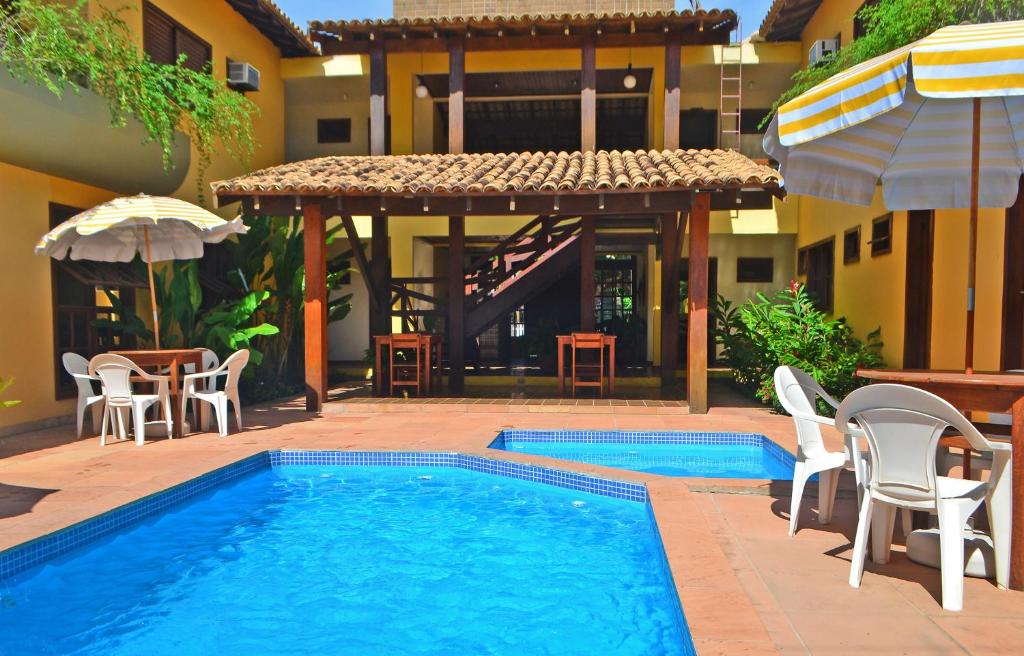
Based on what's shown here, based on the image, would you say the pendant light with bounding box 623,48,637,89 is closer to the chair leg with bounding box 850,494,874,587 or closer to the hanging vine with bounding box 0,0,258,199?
the hanging vine with bounding box 0,0,258,199

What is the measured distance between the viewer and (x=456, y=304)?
474 inches

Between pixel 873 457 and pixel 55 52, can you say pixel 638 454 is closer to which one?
pixel 873 457

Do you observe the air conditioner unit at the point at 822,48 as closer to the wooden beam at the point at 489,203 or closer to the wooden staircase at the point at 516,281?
the wooden beam at the point at 489,203

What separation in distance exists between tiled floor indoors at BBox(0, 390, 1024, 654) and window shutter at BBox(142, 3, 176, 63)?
6.08 m

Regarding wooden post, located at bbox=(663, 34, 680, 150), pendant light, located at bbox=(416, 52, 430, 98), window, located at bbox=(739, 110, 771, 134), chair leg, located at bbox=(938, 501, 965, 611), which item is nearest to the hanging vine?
pendant light, located at bbox=(416, 52, 430, 98)

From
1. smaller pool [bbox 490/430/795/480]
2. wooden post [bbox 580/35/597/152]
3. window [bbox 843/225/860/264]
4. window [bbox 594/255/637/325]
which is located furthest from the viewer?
window [bbox 594/255/637/325]

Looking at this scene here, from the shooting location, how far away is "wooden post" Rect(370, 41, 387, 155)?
12312 millimetres

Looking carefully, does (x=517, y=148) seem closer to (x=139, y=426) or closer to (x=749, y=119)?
(x=749, y=119)

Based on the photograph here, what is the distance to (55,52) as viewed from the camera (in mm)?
7027

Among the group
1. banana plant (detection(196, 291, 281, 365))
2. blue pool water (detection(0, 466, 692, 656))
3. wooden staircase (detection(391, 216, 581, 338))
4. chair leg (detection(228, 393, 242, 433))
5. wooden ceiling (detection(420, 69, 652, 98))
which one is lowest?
blue pool water (detection(0, 466, 692, 656))

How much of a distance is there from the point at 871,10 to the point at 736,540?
6792 millimetres

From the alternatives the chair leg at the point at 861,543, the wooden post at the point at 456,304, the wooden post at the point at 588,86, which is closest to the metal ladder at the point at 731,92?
the wooden post at the point at 588,86

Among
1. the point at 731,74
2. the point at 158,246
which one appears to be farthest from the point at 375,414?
the point at 731,74

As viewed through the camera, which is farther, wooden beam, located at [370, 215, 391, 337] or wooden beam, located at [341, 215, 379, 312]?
wooden beam, located at [370, 215, 391, 337]
